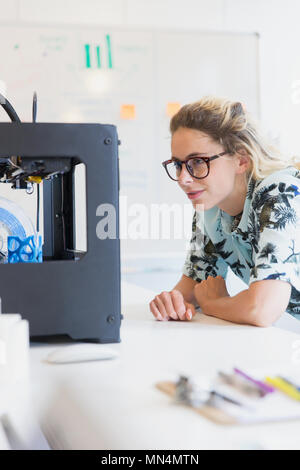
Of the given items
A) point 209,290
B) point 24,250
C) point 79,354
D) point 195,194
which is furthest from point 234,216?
point 79,354

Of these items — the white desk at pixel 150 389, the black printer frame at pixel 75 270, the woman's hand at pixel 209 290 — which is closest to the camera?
the white desk at pixel 150 389

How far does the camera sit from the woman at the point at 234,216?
1128 millimetres

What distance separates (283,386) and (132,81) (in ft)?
8.66

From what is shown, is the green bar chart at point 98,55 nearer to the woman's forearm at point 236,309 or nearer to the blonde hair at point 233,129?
the blonde hair at point 233,129

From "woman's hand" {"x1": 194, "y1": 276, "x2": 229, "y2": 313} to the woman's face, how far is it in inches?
7.9

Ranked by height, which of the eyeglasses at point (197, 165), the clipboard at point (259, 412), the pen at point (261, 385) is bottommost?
the clipboard at point (259, 412)

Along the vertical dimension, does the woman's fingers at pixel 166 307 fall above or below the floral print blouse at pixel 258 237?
below

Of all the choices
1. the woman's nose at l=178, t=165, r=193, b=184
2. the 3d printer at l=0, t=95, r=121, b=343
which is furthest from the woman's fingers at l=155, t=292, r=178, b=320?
the woman's nose at l=178, t=165, r=193, b=184

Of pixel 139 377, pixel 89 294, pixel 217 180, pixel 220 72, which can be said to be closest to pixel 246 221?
pixel 217 180

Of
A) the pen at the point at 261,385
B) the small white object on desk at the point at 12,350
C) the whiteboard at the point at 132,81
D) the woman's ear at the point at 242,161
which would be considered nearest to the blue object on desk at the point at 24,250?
the small white object on desk at the point at 12,350

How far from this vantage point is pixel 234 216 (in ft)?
4.84

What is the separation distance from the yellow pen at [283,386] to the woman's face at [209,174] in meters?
0.83

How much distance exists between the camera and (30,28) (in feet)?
9.37
